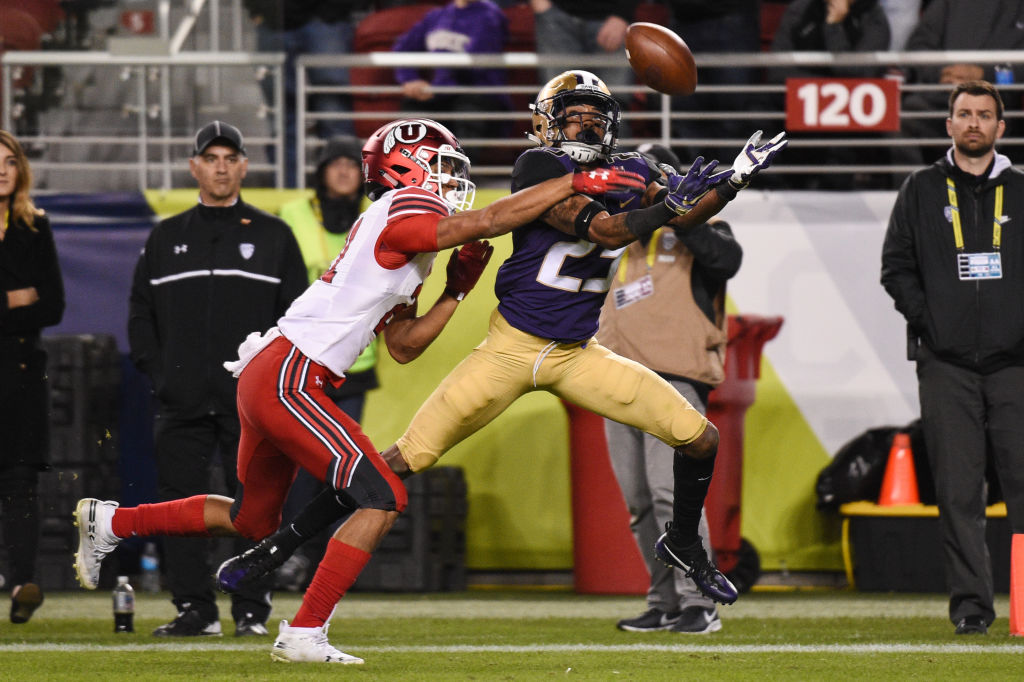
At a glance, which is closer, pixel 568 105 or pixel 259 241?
pixel 568 105

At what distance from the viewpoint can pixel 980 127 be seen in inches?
227

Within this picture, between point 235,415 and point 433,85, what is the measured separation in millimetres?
3389

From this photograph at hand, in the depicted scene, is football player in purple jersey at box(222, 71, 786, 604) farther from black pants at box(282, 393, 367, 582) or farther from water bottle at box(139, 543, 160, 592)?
water bottle at box(139, 543, 160, 592)

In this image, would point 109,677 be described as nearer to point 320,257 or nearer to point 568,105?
point 568,105

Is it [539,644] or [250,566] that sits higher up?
[250,566]

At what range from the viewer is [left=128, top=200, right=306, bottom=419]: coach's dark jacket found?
5844 mm

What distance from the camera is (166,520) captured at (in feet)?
15.7

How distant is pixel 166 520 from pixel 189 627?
1.03m

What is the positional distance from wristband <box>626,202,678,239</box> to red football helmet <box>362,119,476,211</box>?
643mm

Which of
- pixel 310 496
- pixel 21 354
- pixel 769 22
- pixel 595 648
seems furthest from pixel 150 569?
pixel 769 22

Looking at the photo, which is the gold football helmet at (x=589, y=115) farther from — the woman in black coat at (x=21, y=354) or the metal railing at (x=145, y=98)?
the metal railing at (x=145, y=98)

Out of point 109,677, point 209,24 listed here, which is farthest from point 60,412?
point 109,677

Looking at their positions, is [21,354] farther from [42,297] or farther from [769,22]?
[769,22]

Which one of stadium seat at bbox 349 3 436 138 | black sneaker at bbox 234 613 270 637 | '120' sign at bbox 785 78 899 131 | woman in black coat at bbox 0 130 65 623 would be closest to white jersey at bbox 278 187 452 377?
black sneaker at bbox 234 613 270 637
